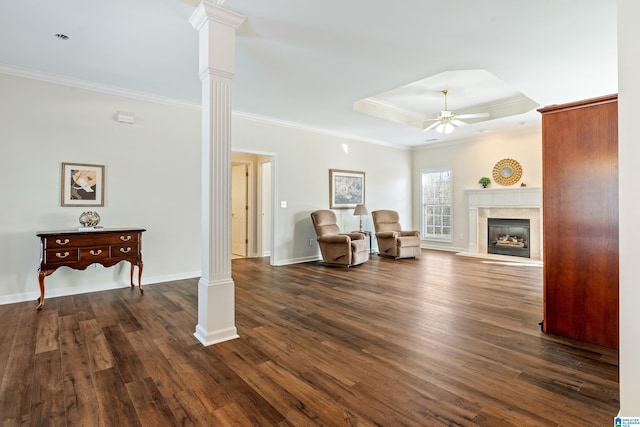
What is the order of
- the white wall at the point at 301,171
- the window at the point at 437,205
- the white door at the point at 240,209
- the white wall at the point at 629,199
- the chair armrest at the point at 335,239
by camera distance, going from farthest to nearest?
the window at the point at 437,205 < the white door at the point at 240,209 < the white wall at the point at 301,171 < the chair armrest at the point at 335,239 < the white wall at the point at 629,199

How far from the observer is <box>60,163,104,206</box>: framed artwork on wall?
161 inches

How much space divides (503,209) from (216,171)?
6752mm

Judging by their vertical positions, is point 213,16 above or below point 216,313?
above

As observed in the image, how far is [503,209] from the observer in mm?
7203

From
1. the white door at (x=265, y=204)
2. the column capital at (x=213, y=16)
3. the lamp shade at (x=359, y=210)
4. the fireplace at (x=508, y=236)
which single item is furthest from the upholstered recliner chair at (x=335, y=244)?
the column capital at (x=213, y=16)

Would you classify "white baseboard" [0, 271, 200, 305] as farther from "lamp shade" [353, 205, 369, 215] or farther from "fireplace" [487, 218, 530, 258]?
"fireplace" [487, 218, 530, 258]

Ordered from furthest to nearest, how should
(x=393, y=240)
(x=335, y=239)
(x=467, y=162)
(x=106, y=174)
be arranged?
(x=467, y=162) < (x=393, y=240) < (x=335, y=239) < (x=106, y=174)

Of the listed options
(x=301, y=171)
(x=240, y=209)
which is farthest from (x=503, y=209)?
(x=240, y=209)

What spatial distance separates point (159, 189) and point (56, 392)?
3.30m

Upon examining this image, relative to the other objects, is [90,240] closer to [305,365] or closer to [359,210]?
[305,365]

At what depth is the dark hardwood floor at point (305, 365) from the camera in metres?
1.73

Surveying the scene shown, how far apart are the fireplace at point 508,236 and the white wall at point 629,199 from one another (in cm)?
651

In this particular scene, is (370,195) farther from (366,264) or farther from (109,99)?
(109,99)

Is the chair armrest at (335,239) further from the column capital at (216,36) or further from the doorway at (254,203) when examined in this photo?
the column capital at (216,36)
